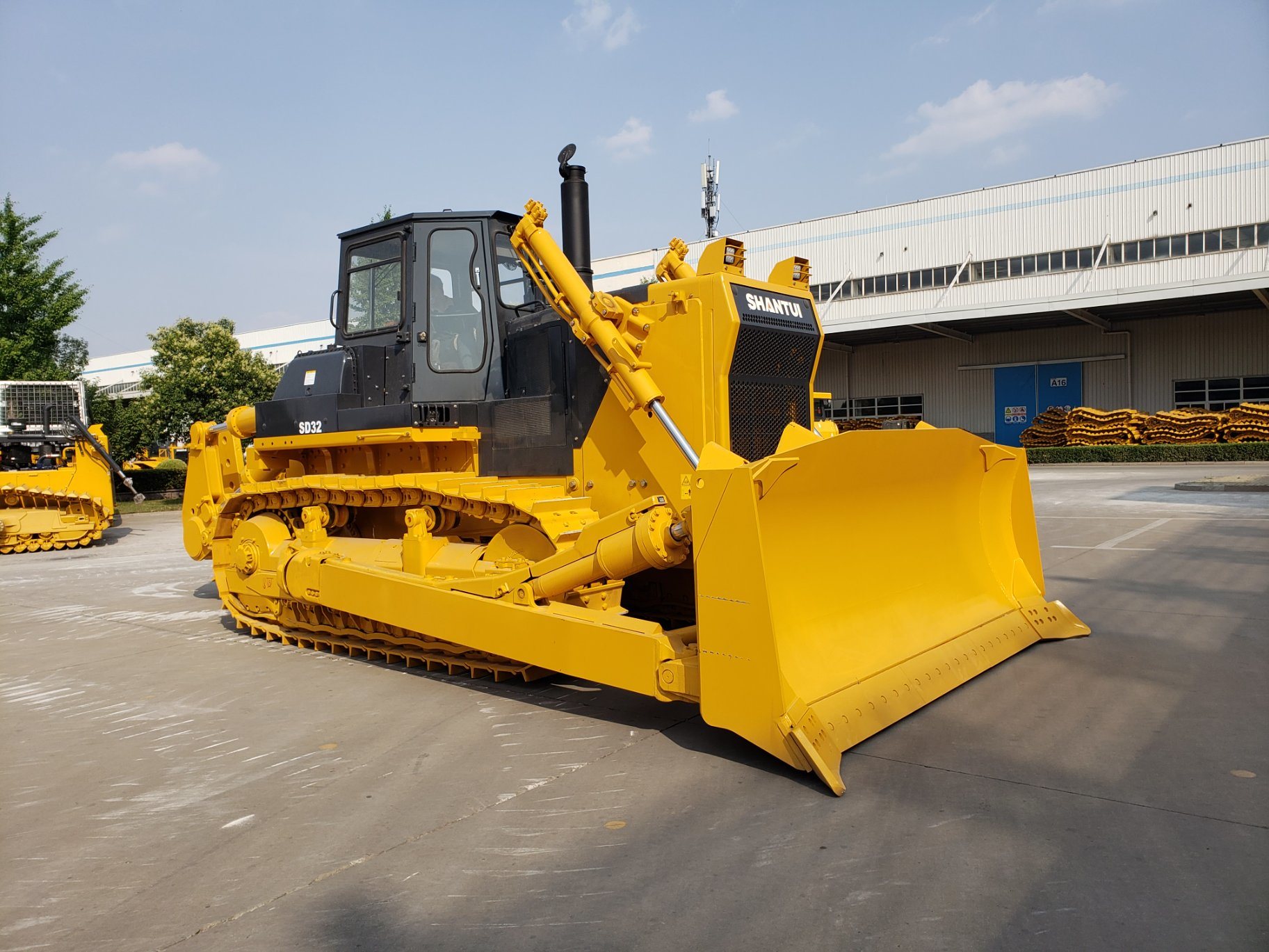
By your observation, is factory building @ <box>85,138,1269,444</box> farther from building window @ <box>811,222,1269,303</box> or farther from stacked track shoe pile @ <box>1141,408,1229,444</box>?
stacked track shoe pile @ <box>1141,408,1229,444</box>

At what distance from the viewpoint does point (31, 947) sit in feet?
9.37

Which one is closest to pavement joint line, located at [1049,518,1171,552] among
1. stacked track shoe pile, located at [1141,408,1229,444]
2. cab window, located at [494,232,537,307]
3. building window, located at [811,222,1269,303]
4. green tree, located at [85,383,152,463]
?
cab window, located at [494,232,537,307]

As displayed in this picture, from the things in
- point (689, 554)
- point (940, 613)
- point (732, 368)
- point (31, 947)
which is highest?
point (732, 368)

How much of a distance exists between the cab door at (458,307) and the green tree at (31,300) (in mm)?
23119

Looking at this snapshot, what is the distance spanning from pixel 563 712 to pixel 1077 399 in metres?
31.3

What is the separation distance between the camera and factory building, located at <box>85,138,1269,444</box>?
28469 millimetres

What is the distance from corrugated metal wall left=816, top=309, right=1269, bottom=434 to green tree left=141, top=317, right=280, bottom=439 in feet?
70.3

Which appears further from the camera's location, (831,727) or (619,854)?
(831,727)

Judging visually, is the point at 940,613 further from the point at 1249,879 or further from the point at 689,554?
the point at 1249,879

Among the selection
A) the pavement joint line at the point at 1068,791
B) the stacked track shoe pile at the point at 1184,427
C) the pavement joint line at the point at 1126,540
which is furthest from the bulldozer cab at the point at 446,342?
the stacked track shoe pile at the point at 1184,427

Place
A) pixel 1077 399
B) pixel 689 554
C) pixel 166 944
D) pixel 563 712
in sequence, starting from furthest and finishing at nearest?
pixel 1077 399 → pixel 563 712 → pixel 689 554 → pixel 166 944

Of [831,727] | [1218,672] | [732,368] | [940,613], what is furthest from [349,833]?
[1218,672]

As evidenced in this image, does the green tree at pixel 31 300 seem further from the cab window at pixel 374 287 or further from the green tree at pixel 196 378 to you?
the cab window at pixel 374 287

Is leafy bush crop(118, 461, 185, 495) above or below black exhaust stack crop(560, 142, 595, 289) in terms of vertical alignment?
below
